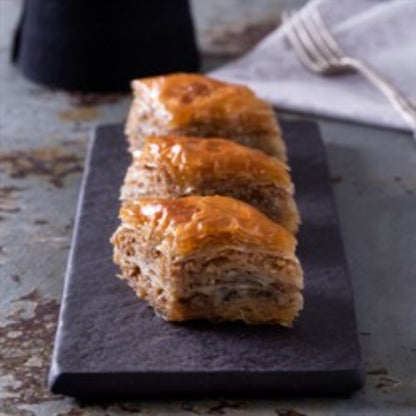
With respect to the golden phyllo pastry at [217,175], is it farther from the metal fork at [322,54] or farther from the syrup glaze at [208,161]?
the metal fork at [322,54]

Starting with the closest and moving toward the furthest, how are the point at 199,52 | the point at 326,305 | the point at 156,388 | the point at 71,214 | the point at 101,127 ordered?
1. the point at 156,388
2. the point at 326,305
3. the point at 71,214
4. the point at 101,127
5. the point at 199,52

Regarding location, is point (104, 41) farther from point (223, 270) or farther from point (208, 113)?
point (223, 270)

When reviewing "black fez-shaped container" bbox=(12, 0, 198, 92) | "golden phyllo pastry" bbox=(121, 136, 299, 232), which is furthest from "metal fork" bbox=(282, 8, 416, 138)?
"golden phyllo pastry" bbox=(121, 136, 299, 232)

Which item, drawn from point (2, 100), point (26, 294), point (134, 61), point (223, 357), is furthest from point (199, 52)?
point (223, 357)

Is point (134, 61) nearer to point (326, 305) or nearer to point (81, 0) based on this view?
point (81, 0)

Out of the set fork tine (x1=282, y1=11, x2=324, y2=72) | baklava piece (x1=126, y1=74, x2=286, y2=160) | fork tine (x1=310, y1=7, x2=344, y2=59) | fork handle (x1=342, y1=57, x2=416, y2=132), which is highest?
baklava piece (x1=126, y1=74, x2=286, y2=160)

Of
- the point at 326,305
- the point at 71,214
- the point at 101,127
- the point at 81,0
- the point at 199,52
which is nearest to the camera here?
the point at 326,305

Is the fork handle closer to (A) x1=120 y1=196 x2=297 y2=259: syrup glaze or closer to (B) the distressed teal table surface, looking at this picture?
(B) the distressed teal table surface

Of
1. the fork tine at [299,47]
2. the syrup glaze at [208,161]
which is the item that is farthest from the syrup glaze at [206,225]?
the fork tine at [299,47]
